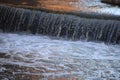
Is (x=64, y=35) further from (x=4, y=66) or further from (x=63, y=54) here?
(x=4, y=66)

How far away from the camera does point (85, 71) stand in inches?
283

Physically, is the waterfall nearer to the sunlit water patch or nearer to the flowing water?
the flowing water

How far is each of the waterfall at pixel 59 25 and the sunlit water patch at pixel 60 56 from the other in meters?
0.54

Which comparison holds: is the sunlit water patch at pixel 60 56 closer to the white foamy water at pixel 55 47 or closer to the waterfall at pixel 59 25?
the white foamy water at pixel 55 47

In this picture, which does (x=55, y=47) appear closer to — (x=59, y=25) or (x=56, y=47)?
(x=56, y=47)

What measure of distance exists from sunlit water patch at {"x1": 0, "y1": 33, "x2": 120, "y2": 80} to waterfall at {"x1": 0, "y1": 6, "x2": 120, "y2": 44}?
1.79ft

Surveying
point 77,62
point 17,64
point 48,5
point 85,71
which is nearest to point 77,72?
point 85,71

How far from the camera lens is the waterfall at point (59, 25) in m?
10.7

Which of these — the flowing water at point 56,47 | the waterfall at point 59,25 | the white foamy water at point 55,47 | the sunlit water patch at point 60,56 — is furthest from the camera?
the waterfall at point 59,25

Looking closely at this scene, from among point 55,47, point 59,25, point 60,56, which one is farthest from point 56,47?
point 59,25

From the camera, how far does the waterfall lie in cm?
1070

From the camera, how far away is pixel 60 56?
8.36 meters

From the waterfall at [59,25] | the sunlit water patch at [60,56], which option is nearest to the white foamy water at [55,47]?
the sunlit water patch at [60,56]

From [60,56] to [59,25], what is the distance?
9.79 ft
